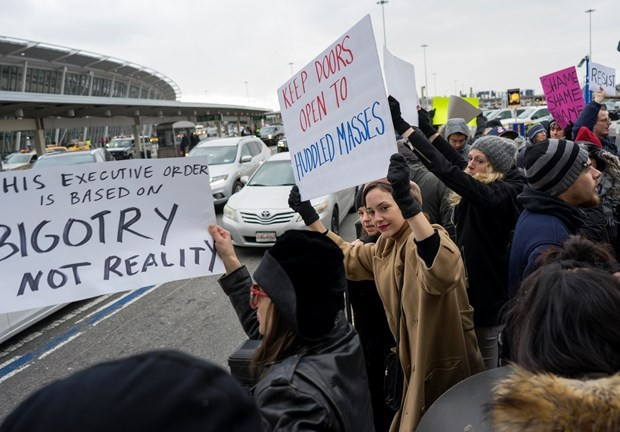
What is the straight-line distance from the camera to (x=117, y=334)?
5.09 m

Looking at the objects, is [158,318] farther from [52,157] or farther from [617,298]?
[52,157]

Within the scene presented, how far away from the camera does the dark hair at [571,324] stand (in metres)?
1.09

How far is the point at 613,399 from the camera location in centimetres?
91

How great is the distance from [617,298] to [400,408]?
4.53 feet

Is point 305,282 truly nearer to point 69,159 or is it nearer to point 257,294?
point 257,294

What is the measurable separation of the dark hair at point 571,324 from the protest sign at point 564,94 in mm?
5472

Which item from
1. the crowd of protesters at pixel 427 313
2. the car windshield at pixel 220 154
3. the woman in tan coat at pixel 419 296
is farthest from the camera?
the car windshield at pixel 220 154

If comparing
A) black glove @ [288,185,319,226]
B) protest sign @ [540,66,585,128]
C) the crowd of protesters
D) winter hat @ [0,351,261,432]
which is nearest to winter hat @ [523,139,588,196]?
the crowd of protesters

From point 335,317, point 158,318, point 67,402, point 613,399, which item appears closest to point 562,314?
point 613,399

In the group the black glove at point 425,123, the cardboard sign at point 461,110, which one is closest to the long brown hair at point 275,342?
the black glove at point 425,123

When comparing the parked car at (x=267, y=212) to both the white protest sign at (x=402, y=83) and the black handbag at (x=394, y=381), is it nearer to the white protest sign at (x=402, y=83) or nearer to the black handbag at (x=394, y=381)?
the white protest sign at (x=402, y=83)

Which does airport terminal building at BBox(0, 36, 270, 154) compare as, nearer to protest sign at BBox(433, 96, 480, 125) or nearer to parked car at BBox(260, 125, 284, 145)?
parked car at BBox(260, 125, 284, 145)

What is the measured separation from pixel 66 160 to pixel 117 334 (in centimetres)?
851

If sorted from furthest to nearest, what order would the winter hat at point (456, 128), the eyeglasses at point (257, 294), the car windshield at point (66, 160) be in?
the car windshield at point (66, 160), the winter hat at point (456, 128), the eyeglasses at point (257, 294)
